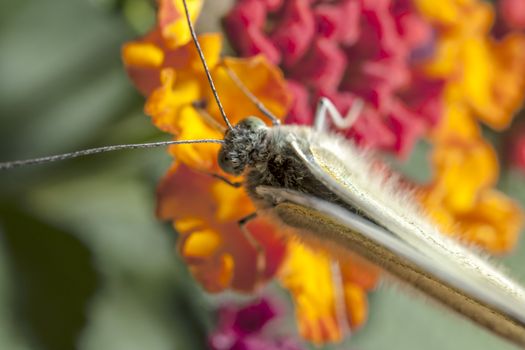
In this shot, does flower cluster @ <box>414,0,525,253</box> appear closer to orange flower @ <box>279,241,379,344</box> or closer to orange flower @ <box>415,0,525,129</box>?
orange flower @ <box>415,0,525,129</box>

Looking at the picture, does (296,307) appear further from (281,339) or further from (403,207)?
(403,207)

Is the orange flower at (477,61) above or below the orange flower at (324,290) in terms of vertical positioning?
above

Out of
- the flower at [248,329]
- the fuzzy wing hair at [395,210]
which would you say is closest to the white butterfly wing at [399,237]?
the fuzzy wing hair at [395,210]

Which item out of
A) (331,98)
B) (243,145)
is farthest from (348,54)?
(243,145)

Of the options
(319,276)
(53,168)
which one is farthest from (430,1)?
(53,168)

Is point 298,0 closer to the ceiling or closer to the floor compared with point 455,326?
closer to the ceiling

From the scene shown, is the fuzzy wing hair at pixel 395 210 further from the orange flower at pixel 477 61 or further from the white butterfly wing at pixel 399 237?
the orange flower at pixel 477 61

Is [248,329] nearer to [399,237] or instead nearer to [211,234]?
[211,234]
